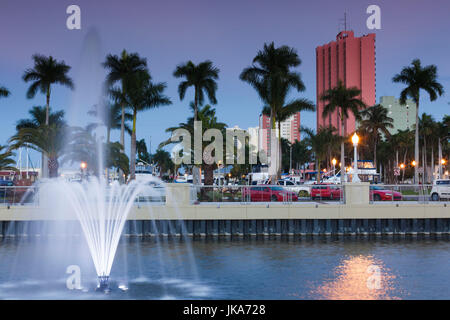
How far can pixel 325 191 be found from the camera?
3052cm

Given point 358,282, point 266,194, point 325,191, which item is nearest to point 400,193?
point 325,191

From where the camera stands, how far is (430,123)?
97812 millimetres

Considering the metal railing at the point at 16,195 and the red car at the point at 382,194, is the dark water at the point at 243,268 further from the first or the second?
the red car at the point at 382,194

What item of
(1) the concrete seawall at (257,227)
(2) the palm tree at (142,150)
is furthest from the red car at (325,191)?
(2) the palm tree at (142,150)

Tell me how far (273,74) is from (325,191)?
70.0 feet

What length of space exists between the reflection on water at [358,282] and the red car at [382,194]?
10.3m

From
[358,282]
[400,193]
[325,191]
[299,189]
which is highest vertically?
[299,189]

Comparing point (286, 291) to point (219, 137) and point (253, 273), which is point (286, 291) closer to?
point (253, 273)

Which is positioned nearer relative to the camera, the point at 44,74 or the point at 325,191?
the point at 325,191

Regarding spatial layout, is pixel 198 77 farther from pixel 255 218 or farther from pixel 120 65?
pixel 255 218

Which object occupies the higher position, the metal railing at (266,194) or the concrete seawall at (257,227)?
the metal railing at (266,194)

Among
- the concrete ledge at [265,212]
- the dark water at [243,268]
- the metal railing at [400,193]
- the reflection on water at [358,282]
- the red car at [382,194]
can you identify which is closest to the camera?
the reflection on water at [358,282]

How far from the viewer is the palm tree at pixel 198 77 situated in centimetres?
5434
